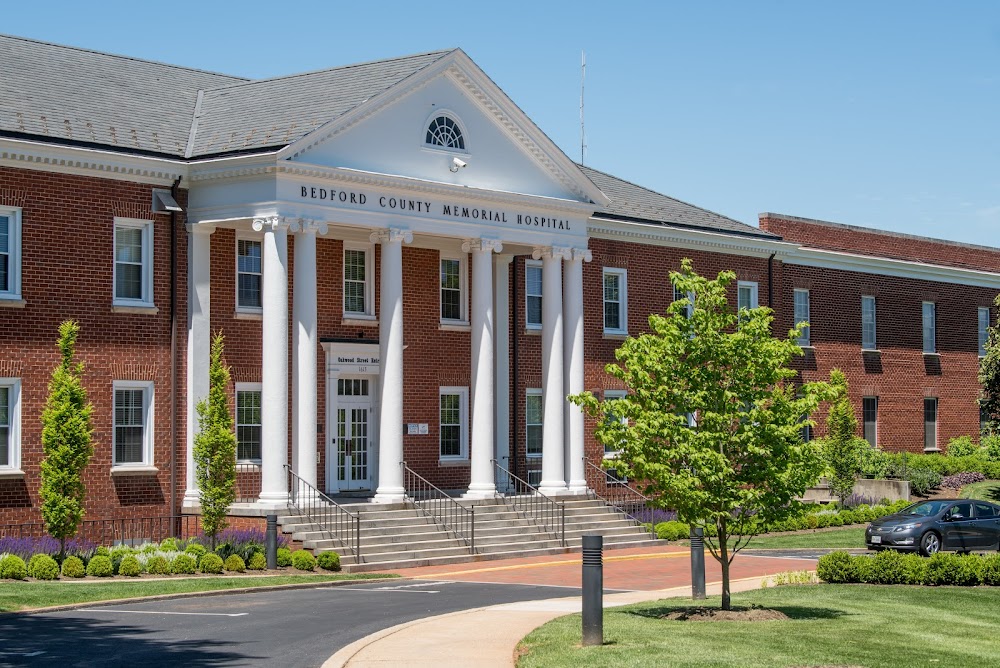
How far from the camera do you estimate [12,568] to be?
82.3 ft

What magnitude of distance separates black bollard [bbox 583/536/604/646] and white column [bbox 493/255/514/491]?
2126 centimetres

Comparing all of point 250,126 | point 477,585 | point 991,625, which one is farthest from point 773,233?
point 991,625

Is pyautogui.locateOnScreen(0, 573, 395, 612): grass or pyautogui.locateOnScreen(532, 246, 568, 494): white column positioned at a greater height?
pyautogui.locateOnScreen(532, 246, 568, 494): white column

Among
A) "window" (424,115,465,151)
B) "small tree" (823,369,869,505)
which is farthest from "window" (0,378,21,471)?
"small tree" (823,369,869,505)

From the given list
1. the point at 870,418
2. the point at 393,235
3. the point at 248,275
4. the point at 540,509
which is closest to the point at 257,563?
the point at 248,275

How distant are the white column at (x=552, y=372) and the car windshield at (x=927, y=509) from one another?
8428 millimetres

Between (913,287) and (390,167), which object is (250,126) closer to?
(390,167)

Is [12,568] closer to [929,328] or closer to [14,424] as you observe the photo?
[14,424]

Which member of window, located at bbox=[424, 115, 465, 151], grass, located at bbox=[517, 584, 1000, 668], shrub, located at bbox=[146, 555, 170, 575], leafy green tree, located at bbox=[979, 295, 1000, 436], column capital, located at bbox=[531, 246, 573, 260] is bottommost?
shrub, located at bbox=[146, 555, 170, 575]

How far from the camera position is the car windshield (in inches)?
1249

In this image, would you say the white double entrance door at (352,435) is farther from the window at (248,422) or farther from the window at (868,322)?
the window at (868,322)

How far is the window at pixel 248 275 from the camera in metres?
32.7

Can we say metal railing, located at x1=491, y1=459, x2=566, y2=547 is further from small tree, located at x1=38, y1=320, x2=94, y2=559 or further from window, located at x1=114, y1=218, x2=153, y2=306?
small tree, located at x1=38, y1=320, x2=94, y2=559

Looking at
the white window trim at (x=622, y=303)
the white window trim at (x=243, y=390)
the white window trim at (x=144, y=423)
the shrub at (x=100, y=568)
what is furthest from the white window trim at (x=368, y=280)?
the shrub at (x=100, y=568)
